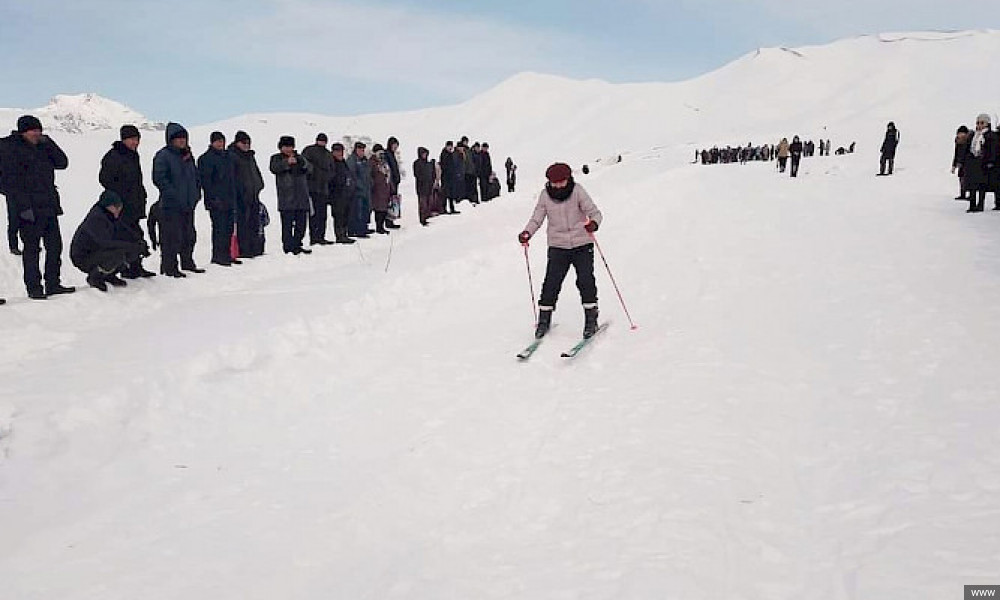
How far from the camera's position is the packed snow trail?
3.18 metres

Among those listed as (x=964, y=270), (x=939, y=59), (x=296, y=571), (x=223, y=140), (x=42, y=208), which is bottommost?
(x=296, y=571)

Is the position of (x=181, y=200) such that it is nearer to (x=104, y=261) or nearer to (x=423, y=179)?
(x=104, y=261)

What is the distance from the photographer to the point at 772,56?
433 feet

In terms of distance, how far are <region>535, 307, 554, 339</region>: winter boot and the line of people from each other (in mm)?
4795

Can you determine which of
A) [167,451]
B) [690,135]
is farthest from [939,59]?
[167,451]

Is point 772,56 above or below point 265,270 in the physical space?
above

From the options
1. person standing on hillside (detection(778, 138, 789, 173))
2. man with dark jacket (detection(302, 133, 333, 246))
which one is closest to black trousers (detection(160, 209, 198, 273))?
man with dark jacket (detection(302, 133, 333, 246))

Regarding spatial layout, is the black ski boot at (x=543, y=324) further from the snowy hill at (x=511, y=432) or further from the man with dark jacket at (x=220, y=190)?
the man with dark jacket at (x=220, y=190)

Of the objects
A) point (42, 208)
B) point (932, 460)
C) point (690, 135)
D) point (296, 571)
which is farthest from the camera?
point (690, 135)

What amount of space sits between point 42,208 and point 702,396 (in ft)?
22.7

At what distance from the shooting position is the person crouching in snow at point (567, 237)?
6.90 metres

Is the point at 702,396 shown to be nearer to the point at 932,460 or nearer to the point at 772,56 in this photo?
the point at 932,460

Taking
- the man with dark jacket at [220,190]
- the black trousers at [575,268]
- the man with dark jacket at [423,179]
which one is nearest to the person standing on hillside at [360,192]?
the man with dark jacket at [423,179]

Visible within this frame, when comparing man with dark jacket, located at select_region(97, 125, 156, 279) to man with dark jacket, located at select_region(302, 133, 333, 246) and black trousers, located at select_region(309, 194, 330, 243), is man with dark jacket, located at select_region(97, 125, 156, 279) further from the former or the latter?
black trousers, located at select_region(309, 194, 330, 243)
